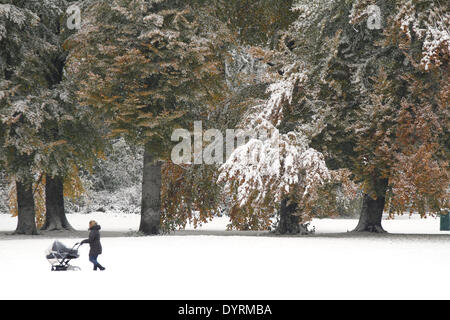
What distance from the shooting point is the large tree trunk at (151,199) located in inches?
1070

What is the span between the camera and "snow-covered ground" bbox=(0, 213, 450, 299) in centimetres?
1112

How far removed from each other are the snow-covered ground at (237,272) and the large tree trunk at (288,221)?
19.7 feet

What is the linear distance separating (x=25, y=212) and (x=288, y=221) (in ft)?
33.2

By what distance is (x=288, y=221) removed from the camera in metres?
28.2

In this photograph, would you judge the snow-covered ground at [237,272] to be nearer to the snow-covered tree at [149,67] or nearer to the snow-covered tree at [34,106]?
the snow-covered tree at [34,106]

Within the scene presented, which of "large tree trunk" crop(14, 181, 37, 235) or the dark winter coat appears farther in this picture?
"large tree trunk" crop(14, 181, 37, 235)

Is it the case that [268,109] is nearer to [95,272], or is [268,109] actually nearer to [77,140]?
[77,140]

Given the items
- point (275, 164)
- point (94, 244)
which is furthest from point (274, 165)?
point (94, 244)

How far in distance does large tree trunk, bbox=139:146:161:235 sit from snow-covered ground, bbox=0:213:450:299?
16.1 ft

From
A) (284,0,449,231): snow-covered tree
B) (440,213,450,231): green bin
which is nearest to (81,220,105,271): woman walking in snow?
(284,0,449,231): snow-covered tree

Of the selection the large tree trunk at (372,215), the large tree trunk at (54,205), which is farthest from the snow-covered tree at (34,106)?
the large tree trunk at (372,215)

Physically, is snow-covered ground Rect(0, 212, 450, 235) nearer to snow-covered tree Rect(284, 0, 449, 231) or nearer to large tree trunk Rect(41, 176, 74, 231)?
large tree trunk Rect(41, 176, 74, 231)

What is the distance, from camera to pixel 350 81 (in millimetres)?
26172

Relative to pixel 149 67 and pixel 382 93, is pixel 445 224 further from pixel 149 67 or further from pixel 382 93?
pixel 149 67
